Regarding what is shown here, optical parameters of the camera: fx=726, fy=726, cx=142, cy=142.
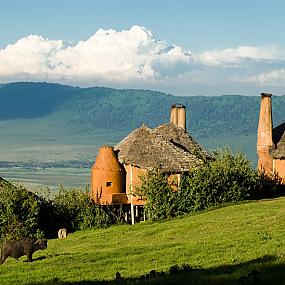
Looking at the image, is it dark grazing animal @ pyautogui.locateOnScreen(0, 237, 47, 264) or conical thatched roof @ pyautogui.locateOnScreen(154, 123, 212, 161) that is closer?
dark grazing animal @ pyautogui.locateOnScreen(0, 237, 47, 264)

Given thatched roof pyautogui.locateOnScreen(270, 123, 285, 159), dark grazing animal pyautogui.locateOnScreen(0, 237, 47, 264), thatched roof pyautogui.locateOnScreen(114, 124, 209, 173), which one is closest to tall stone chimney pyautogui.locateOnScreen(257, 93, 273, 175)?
thatched roof pyautogui.locateOnScreen(270, 123, 285, 159)

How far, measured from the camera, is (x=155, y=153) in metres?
68.4

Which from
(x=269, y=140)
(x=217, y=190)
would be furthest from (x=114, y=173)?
(x=269, y=140)

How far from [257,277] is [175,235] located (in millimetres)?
26223

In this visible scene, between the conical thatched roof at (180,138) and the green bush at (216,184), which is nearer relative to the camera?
the green bush at (216,184)

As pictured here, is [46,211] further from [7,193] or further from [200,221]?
[200,221]

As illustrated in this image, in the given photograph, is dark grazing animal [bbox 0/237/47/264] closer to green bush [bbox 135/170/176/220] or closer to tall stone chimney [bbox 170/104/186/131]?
green bush [bbox 135/170/176/220]

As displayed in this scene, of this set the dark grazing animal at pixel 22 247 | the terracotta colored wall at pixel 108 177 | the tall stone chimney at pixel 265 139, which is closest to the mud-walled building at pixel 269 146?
the tall stone chimney at pixel 265 139

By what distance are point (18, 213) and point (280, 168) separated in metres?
28.0

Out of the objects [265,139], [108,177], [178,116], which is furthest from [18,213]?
[178,116]

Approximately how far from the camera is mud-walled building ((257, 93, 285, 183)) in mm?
75312

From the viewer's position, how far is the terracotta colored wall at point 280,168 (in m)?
74.6

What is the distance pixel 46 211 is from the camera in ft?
224

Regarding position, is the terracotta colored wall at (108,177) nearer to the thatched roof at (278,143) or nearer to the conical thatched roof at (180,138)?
the conical thatched roof at (180,138)
